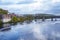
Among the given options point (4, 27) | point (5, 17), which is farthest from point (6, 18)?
point (4, 27)

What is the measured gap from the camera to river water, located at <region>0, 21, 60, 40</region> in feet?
8.54

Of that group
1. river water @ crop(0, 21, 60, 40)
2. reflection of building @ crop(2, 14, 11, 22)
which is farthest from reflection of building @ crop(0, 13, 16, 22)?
river water @ crop(0, 21, 60, 40)

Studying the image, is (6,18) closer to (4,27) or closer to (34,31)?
(4,27)

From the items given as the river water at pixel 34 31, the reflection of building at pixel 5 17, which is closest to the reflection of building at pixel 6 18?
the reflection of building at pixel 5 17

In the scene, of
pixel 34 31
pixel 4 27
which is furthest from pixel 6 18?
pixel 34 31

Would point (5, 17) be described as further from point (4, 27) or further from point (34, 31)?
point (34, 31)

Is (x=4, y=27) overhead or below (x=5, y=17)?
below

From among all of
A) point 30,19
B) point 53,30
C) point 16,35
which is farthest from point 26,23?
point 53,30

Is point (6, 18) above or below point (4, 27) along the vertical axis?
above

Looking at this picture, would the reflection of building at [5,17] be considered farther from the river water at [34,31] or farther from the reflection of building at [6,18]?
the river water at [34,31]

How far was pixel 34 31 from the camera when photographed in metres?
2.68

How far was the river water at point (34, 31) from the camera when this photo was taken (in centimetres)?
260

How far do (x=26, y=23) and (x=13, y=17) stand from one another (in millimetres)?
230

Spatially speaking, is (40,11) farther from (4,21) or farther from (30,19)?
(4,21)
